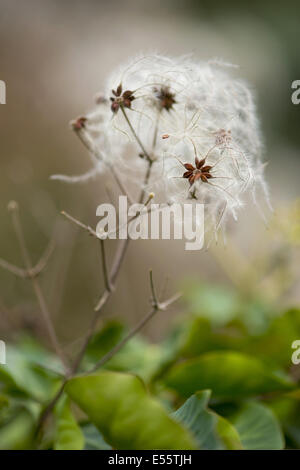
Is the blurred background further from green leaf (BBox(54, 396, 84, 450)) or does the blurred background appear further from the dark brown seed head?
green leaf (BBox(54, 396, 84, 450))

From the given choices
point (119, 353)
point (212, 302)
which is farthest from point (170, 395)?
point (212, 302)

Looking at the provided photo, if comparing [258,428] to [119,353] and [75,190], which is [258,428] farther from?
[75,190]

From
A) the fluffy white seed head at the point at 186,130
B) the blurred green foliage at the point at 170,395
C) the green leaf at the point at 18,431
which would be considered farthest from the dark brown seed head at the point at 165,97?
the green leaf at the point at 18,431

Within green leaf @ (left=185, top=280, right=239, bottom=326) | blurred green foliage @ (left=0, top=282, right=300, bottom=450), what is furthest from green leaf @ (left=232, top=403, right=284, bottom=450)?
green leaf @ (left=185, top=280, right=239, bottom=326)

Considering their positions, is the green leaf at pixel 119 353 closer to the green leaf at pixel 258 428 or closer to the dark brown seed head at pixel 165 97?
the green leaf at pixel 258 428

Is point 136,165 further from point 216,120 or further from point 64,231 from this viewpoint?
point 64,231
